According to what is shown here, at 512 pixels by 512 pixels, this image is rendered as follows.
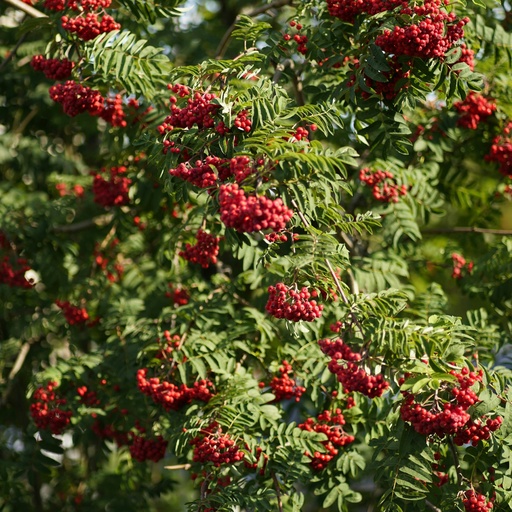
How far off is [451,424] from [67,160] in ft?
13.7

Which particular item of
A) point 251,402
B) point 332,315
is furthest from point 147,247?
point 251,402

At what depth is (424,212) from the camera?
16.0 ft

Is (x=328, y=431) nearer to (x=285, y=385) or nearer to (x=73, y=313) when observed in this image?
(x=285, y=385)

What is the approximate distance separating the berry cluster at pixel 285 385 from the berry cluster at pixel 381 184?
114 centimetres

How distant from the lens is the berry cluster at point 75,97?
3.83 meters

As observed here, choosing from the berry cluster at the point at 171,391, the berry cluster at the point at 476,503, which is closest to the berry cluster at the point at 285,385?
the berry cluster at the point at 171,391

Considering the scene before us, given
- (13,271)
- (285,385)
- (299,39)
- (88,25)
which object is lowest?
(285,385)

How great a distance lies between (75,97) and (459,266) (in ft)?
8.56

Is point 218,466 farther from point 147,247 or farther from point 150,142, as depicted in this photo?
point 147,247

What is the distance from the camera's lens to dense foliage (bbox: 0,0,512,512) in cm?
314

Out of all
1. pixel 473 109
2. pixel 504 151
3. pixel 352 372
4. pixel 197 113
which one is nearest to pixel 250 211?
pixel 197 113

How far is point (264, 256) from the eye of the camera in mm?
3152

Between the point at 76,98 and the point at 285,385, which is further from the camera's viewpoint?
the point at 285,385

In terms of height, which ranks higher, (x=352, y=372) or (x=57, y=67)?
(x=57, y=67)
